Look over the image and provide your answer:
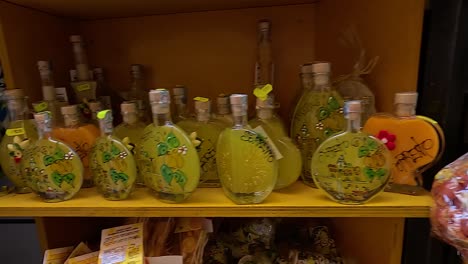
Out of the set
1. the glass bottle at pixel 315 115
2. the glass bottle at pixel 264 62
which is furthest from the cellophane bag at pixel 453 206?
the glass bottle at pixel 264 62

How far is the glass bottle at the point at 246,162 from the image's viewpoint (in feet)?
1.83

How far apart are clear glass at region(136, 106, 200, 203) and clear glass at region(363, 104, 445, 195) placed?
1.01 feet

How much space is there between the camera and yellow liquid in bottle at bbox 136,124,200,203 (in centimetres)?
56

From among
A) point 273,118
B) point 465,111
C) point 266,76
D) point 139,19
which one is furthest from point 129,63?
point 465,111

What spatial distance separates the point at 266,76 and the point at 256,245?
417 millimetres

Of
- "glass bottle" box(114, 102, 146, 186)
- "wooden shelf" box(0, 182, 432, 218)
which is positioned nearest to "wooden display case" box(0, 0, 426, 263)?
"wooden shelf" box(0, 182, 432, 218)

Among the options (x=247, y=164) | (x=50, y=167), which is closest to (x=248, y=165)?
(x=247, y=164)

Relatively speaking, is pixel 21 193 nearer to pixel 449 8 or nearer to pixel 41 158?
pixel 41 158

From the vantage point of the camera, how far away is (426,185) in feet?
1.92

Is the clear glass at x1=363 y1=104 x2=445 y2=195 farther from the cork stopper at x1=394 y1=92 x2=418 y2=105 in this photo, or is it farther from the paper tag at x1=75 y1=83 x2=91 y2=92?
the paper tag at x1=75 y1=83 x2=91 y2=92

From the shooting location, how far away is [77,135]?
648 millimetres

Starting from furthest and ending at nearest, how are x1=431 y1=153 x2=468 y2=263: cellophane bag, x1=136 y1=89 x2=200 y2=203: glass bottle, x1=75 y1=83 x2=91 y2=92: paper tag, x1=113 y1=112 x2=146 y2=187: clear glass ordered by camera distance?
x1=75 y1=83 x2=91 y2=92: paper tag
x1=113 y1=112 x2=146 y2=187: clear glass
x1=136 y1=89 x2=200 y2=203: glass bottle
x1=431 y1=153 x2=468 y2=263: cellophane bag

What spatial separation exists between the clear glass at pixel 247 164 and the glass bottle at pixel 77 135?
271 mm

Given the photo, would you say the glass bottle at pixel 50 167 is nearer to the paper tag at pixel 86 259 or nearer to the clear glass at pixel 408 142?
the paper tag at pixel 86 259
